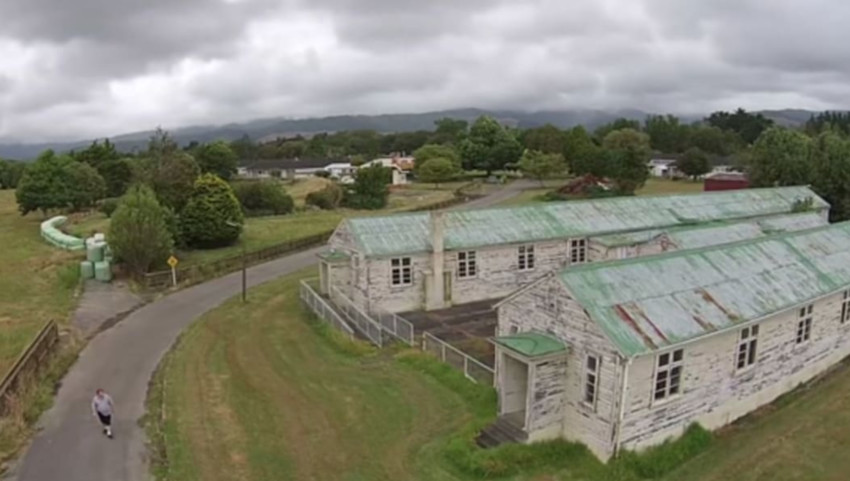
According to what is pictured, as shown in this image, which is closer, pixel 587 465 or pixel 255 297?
pixel 587 465

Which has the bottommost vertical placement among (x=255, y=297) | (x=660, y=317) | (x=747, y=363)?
(x=255, y=297)

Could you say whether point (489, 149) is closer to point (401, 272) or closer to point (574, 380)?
point (401, 272)

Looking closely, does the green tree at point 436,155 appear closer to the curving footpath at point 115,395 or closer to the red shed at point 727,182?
the red shed at point 727,182

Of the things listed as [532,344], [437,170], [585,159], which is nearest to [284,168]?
[437,170]

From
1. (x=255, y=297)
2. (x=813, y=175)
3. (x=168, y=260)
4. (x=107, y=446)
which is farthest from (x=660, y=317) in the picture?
(x=813, y=175)

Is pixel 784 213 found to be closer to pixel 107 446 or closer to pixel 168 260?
pixel 168 260

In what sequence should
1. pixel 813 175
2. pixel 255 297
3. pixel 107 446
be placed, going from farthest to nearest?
1. pixel 813 175
2. pixel 255 297
3. pixel 107 446
